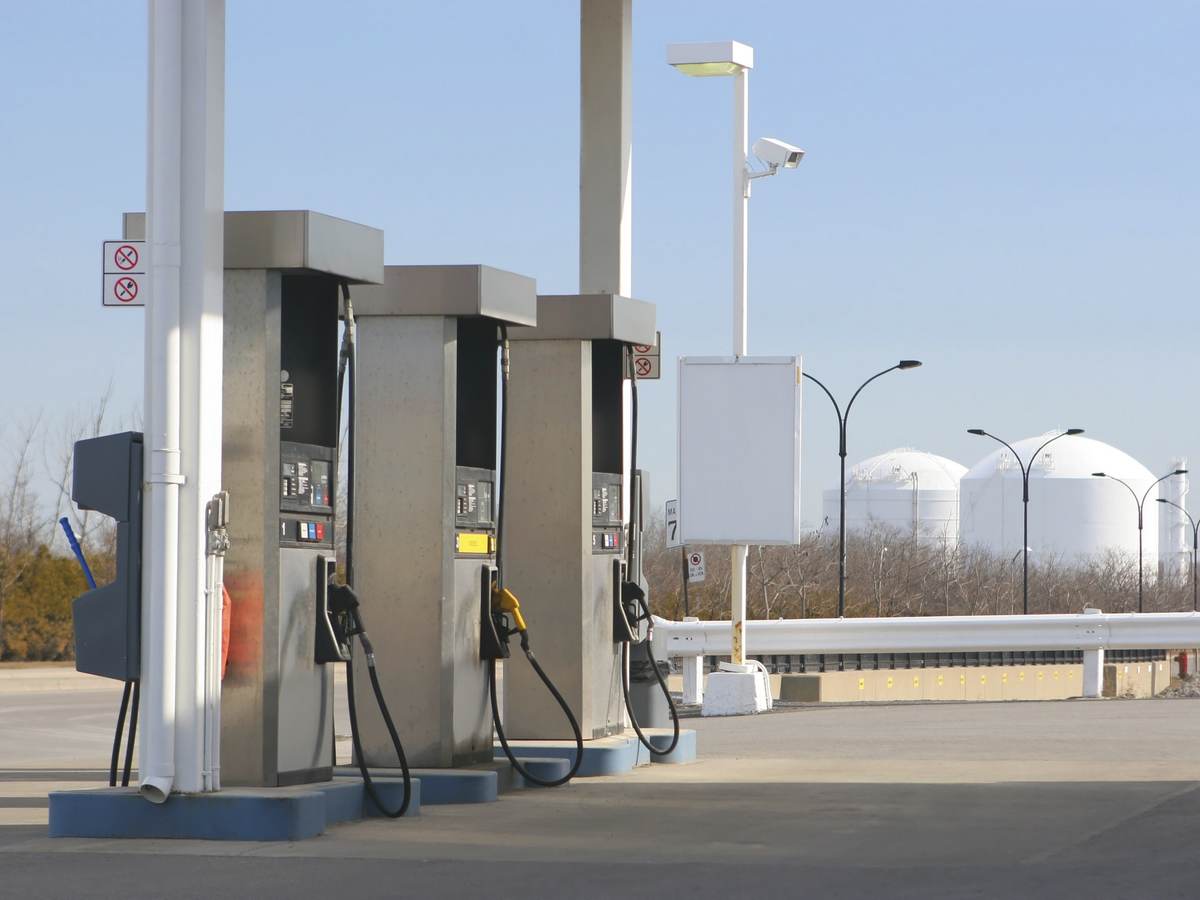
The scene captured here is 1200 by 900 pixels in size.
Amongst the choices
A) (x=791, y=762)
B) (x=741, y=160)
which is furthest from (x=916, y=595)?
(x=791, y=762)

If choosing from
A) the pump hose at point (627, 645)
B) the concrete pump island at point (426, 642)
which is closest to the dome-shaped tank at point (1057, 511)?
the concrete pump island at point (426, 642)

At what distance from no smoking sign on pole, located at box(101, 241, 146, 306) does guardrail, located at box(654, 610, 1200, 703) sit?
1259 centimetres

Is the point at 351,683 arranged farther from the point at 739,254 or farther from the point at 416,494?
the point at 739,254

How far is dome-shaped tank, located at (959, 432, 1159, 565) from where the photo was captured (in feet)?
330

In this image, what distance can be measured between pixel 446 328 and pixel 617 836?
11.1 ft

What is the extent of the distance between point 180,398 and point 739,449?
1069 centimetres

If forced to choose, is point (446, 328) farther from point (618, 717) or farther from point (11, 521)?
point (11, 521)

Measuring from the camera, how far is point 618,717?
1388 cm

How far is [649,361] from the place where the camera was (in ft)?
47.5

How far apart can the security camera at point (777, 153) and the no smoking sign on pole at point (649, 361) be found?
5.65 metres

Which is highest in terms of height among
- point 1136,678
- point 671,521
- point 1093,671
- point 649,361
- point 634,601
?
point 649,361

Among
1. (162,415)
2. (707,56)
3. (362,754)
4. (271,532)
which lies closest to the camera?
(162,415)

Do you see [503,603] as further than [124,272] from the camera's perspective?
Yes

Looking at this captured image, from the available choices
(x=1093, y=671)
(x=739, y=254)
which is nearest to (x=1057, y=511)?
(x=1093, y=671)
